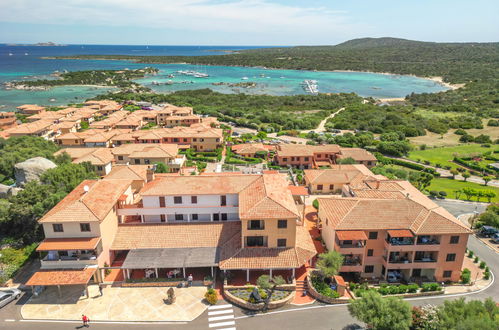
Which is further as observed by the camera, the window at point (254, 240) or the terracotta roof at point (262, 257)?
the window at point (254, 240)

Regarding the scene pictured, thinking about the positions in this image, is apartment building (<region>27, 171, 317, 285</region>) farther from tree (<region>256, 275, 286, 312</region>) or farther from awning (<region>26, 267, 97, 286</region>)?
tree (<region>256, 275, 286, 312</region>)

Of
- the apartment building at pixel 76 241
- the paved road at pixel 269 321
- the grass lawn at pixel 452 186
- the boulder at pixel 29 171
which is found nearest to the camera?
the paved road at pixel 269 321

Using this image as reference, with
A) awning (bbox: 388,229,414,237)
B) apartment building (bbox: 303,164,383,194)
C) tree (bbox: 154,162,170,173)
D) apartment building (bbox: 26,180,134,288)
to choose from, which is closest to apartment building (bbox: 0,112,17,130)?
tree (bbox: 154,162,170,173)

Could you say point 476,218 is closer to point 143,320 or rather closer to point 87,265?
point 143,320

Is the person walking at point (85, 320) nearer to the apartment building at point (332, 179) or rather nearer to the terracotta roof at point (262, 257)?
the terracotta roof at point (262, 257)

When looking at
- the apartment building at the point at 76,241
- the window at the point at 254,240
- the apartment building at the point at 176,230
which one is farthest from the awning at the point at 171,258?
the window at the point at 254,240

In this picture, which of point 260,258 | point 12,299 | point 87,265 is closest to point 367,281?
point 260,258

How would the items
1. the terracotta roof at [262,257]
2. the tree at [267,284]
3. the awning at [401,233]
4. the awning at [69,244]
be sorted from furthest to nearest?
the awning at [401,233] < the terracotta roof at [262,257] < the awning at [69,244] < the tree at [267,284]
